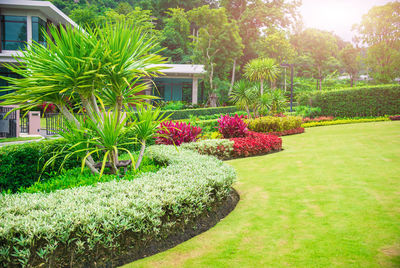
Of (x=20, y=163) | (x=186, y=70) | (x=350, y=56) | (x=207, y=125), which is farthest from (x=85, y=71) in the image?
(x=350, y=56)

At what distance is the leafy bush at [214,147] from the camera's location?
1009 cm

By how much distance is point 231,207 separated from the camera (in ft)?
19.5

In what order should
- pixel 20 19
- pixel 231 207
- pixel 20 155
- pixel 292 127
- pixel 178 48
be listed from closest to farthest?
pixel 231 207, pixel 20 155, pixel 292 127, pixel 20 19, pixel 178 48

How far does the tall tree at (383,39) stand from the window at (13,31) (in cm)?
3563

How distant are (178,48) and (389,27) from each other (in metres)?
28.7

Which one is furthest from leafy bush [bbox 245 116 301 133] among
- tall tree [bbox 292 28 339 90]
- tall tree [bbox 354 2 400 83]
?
tall tree [bbox 292 28 339 90]

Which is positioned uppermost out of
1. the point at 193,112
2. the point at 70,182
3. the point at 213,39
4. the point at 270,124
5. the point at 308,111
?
the point at 213,39

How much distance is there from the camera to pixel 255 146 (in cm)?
1131

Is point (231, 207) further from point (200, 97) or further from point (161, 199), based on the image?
point (200, 97)

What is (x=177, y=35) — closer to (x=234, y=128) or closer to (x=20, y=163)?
(x=234, y=128)

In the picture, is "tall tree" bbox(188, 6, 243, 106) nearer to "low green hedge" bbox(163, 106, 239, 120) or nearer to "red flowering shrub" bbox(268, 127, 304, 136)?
"low green hedge" bbox(163, 106, 239, 120)

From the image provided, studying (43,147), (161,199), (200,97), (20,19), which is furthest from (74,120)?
(200,97)

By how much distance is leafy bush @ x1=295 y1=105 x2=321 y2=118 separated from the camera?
22883 millimetres

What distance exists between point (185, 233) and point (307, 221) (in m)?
2.03
